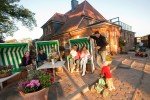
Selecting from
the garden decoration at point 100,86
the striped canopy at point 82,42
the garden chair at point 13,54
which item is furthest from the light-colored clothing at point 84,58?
the garden chair at point 13,54

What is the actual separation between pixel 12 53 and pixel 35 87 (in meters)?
6.29

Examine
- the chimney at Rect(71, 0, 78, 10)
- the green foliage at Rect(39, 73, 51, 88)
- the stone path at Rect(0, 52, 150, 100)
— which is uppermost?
the chimney at Rect(71, 0, 78, 10)

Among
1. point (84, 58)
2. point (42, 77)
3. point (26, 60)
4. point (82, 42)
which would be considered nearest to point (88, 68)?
point (84, 58)

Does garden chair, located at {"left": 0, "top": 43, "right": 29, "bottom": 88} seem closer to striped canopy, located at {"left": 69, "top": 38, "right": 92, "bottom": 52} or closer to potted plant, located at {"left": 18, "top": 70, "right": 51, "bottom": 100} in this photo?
striped canopy, located at {"left": 69, "top": 38, "right": 92, "bottom": 52}

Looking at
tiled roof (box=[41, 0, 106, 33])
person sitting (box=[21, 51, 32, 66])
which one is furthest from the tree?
person sitting (box=[21, 51, 32, 66])

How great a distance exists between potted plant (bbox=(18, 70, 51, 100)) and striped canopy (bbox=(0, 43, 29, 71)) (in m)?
5.30

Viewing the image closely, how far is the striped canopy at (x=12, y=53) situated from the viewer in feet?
31.6

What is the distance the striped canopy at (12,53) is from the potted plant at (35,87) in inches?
209

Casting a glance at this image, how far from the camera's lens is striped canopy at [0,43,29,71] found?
9.63 metres

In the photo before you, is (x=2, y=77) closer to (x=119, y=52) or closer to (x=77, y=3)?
(x=119, y=52)

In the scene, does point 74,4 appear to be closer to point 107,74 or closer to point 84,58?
point 84,58

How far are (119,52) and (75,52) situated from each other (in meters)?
13.5

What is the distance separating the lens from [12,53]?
1024 centimetres

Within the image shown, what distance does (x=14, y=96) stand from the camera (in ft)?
23.4
